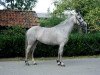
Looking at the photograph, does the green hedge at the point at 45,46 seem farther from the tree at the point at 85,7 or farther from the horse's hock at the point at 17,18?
the horse's hock at the point at 17,18

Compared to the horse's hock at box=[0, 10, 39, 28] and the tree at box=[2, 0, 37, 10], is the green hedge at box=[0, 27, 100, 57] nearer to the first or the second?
the horse's hock at box=[0, 10, 39, 28]

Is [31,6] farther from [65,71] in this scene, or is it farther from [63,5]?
[65,71]

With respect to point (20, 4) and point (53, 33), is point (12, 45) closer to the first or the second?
point (53, 33)

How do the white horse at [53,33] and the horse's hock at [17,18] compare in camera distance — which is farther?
the horse's hock at [17,18]

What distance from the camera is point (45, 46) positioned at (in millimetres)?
19906

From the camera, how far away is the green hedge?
1942 centimetres

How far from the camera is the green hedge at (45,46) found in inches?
765

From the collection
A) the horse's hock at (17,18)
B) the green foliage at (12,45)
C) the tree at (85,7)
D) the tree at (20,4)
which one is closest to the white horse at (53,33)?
the green foliage at (12,45)

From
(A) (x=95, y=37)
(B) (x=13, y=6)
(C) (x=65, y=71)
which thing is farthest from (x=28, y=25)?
(B) (x=13, y=6)

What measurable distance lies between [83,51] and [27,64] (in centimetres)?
612

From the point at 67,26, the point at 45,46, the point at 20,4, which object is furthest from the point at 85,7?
the point at 20,4

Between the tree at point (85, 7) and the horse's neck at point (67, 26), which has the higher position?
the tree at point (85, 7)

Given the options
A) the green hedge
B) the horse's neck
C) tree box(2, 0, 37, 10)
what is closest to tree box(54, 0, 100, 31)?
the green hedge

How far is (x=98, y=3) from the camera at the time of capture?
32531 millimetres
